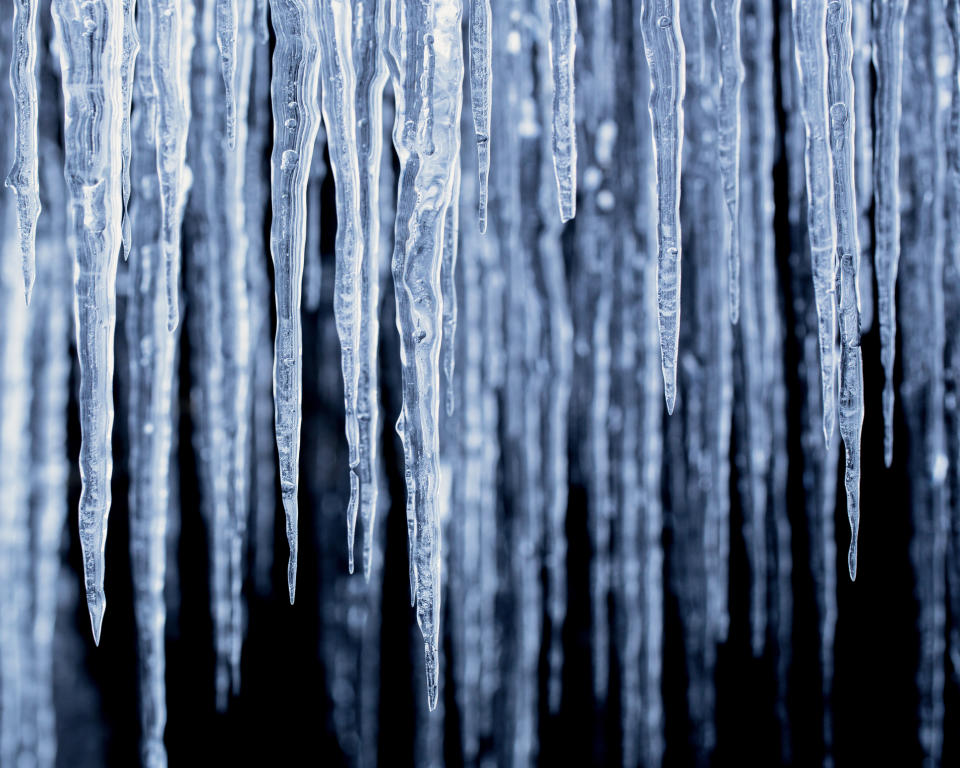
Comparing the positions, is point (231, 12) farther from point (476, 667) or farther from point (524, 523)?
point (476, 667)

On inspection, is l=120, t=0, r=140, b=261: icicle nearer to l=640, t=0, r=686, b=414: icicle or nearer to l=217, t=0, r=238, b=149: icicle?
l=217, t=0, r=238, b=149: icicle

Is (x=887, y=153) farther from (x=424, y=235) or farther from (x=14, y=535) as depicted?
(x=14, y=535)

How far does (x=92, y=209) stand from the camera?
38.3 inches

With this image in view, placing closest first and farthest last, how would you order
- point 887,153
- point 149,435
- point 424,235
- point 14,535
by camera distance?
point 424,235 < point 887,153 < point 149,435 < point 14,535

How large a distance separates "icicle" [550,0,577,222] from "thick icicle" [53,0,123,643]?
47cm

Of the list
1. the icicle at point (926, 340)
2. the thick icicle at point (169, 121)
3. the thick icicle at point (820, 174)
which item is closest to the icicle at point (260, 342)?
the thick icicle at point (169, 121)

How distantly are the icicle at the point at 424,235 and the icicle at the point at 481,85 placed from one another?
19 mm

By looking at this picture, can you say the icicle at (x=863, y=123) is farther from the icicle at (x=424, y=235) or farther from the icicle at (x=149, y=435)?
the icicle at (x=149, y=435)

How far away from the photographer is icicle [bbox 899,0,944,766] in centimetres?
146

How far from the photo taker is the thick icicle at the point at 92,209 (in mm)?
964

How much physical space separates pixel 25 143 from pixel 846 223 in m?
0.91

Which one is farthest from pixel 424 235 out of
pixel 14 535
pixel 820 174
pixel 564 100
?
pixel 14 535

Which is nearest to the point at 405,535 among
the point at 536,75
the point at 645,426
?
the point at 645,426

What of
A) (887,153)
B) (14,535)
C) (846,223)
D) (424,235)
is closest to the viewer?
(424,235)
